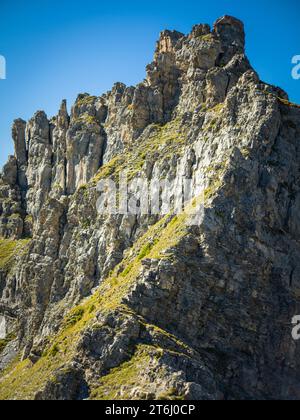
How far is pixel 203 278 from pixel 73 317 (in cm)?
3185

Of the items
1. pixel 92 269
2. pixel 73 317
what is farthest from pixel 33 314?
pixel 73 317

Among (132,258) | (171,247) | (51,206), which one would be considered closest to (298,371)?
(171,247)

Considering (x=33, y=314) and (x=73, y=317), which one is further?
(x=33, y=314)

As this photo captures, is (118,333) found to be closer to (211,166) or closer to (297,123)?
(211,166)

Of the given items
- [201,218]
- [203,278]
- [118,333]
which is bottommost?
[118,333]

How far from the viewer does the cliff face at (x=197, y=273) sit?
99.4 m

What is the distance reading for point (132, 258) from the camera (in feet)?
432

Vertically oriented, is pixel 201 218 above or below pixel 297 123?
below

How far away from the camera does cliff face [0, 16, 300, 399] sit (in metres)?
99.4

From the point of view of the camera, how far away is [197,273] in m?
112

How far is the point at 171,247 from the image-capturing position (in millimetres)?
112688
